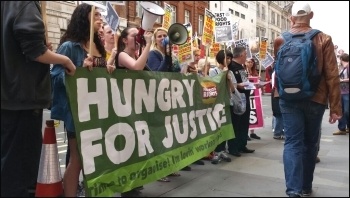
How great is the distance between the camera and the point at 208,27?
21.2 ft

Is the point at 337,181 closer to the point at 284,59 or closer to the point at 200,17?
the point at 284,59

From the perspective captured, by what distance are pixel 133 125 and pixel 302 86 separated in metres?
1.44

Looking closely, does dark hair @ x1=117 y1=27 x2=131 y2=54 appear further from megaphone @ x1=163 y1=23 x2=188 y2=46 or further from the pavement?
the pavement

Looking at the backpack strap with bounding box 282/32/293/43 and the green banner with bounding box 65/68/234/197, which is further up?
the backpack strap with bounding box 282/32/293/43

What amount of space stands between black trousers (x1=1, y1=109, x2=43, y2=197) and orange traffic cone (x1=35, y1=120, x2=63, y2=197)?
23 cm

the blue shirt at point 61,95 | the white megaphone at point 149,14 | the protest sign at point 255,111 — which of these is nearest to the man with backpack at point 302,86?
the white megaphone at point 149,14

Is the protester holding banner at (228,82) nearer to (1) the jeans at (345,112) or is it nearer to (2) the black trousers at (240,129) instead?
(2) the black trousers at (240,129)

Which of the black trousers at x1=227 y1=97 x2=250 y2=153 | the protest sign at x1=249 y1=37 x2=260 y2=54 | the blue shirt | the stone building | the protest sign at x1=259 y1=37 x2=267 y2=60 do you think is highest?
the stone building

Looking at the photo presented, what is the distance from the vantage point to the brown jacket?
3270 millimetres

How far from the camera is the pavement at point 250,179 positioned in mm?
3502

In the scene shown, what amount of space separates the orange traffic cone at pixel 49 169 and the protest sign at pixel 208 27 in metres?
3.82

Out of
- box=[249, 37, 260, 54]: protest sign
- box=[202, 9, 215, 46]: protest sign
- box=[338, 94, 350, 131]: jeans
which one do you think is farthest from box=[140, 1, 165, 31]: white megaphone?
box=[249, 37, 260, 54]: protest sign

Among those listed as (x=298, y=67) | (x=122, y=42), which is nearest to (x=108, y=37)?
(x=122, y=42)

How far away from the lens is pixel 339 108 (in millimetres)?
3322
